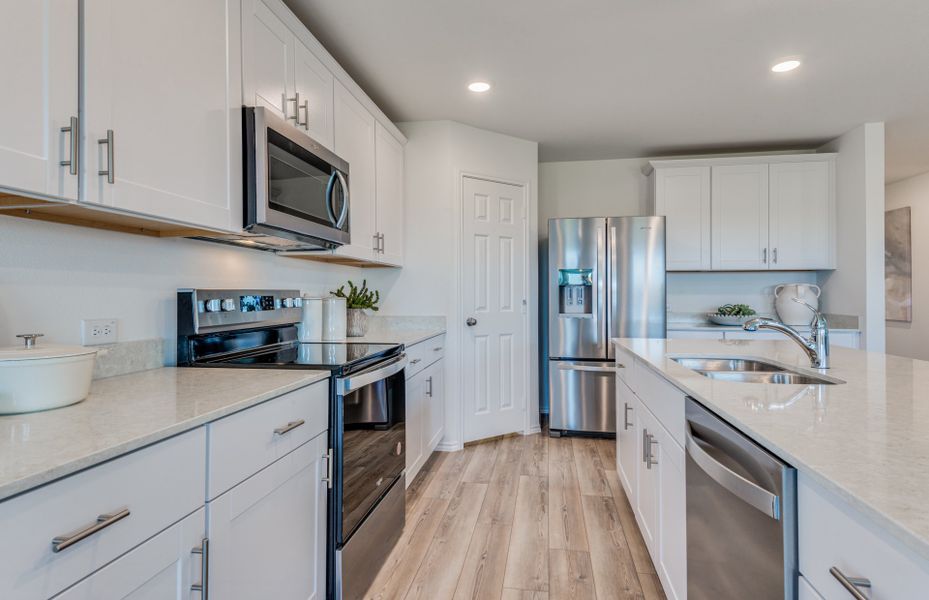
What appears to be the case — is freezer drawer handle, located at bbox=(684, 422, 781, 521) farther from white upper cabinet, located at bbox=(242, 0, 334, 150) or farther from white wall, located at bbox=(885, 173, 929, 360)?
white wall, located at bbox=(885, 173, 929, 360)

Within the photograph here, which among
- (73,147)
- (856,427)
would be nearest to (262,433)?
(73,147)

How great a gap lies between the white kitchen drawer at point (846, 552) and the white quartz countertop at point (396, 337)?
71.1 inches

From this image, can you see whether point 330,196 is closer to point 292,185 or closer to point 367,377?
point 292,185

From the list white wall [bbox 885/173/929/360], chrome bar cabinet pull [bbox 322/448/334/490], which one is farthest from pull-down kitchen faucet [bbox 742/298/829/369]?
white wall [bbox 885/173/929/360]

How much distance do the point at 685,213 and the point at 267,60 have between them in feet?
11.5

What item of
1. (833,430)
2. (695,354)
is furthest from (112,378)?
(695,354)

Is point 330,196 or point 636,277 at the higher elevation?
point 330,196

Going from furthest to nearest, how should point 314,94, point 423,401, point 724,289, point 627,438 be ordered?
point 724,289 < point 423,401 < point 627,438 < point 314,94

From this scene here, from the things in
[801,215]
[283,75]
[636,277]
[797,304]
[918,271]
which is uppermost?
[283,75]

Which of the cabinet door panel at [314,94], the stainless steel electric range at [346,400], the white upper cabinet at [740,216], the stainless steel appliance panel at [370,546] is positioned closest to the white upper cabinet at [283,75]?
the cabinet door panel at [314,94]

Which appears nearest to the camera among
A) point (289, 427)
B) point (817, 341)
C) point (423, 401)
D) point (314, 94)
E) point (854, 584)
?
point (854, 584)

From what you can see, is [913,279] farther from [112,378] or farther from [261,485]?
[112,378]

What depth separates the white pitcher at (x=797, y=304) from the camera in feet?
13.1

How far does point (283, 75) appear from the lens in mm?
1860
